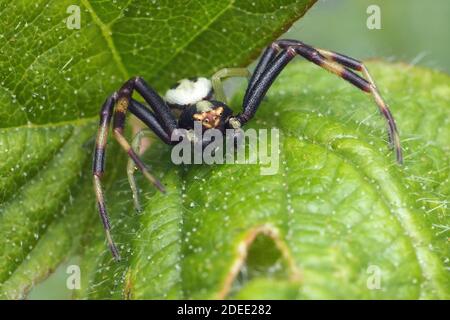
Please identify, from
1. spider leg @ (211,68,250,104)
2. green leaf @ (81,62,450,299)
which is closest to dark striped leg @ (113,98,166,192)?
green leaf @ (81,62,450,299)

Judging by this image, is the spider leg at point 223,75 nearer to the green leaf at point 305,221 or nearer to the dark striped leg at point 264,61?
the dark striped leg at point 264,61

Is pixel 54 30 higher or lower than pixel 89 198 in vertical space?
higher

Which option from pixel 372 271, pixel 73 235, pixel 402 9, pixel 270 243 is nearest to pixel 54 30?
pixel 73 235

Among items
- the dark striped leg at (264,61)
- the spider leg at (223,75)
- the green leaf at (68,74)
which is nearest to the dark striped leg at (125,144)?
the green leaf at (68,74)

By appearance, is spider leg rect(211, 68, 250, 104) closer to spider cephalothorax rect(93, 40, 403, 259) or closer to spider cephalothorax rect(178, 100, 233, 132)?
spider cephalothorax rect(93, 40, 403, 259)

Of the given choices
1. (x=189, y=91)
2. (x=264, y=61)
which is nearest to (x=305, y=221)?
(x=264, y=61)
